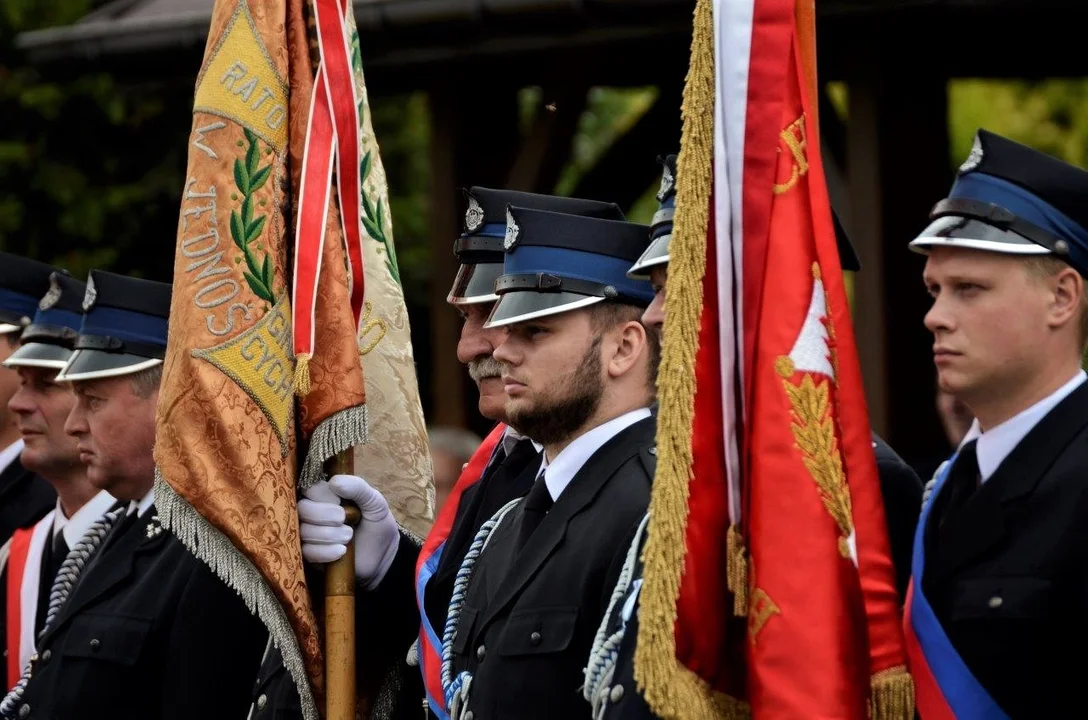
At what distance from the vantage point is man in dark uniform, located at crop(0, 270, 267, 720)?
4.50m

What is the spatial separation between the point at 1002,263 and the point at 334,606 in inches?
70.4

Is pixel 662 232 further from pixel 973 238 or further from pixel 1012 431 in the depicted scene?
pixel 1012 431

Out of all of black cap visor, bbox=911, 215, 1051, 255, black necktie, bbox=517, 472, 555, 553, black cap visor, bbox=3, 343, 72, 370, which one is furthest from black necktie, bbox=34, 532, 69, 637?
black cap visor, bbox=911, 215, 1051, 255

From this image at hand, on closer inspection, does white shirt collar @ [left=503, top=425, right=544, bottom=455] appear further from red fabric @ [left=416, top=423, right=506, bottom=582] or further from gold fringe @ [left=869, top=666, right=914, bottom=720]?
gold fringe @ [left=869, top=666, right=914, bottom=720]

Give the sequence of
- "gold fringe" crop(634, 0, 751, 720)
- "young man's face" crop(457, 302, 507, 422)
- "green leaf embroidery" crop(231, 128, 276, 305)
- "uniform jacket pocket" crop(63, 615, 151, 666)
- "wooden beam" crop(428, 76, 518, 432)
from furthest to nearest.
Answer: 1. "wooden beam" crop(428, 76, 518, 432)
2. "uniform jacket pocket" crop(63, 615, 151, 666)
3. "young man's face" crop(457, 302, 507, 422)
4. "green leaf embroidery" crop(231, 128, 276, 305)
5. "gold fringe" crop(634, 0, 751, 720)

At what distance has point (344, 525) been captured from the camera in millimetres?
4289

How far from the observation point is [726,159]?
3.10m

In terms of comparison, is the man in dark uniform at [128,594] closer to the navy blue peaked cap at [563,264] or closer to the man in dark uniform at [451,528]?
the man in dark uniform at [451,528]

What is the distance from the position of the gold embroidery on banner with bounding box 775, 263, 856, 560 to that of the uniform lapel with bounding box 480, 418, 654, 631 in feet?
2.26

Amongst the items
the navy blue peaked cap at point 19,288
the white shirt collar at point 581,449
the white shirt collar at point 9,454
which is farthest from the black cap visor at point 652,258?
the white shirt collar at point 9,454

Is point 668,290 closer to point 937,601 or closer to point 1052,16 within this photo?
point 937,601

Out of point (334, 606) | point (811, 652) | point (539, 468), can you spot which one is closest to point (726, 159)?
point (811, 652)

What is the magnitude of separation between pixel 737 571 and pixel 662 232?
100 cm

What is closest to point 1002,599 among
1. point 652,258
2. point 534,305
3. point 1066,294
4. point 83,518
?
point 1066,294
